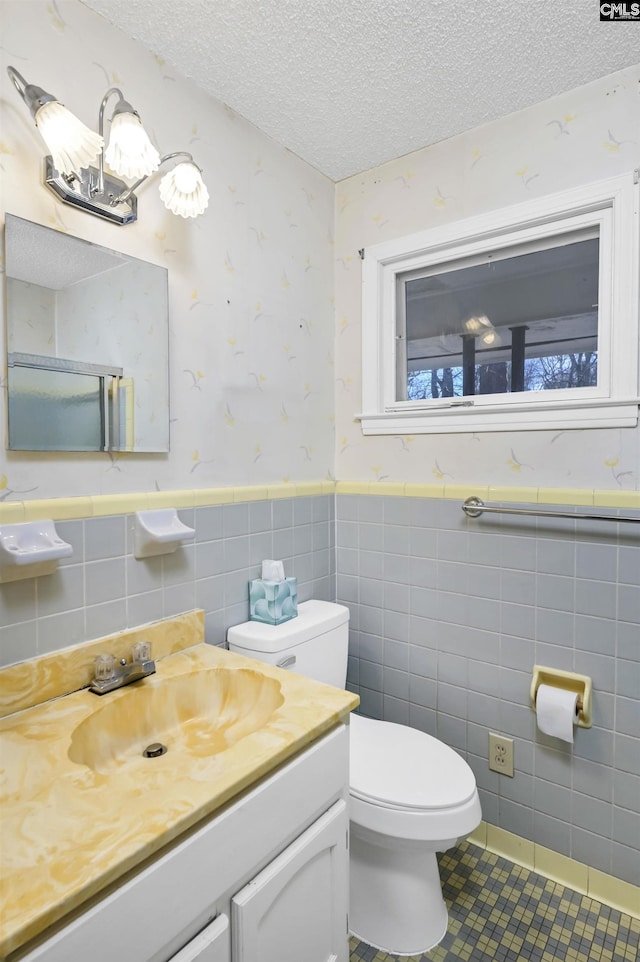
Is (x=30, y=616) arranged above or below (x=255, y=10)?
below

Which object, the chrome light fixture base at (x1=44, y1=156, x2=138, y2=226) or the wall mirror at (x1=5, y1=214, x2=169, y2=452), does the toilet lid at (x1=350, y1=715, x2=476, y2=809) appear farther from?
the chrome light fixture base at (x1=44, y1=156, x2=138, y2=226)

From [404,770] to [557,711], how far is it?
49 cm

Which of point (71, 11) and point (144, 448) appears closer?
point (71, 11)

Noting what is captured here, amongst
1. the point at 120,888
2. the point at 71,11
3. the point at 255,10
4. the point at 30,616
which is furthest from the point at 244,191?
the point at 120,888

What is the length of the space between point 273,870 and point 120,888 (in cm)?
34

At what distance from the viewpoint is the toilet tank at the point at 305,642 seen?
1.51m

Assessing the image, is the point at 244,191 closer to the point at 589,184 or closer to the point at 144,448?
the point at 144,448

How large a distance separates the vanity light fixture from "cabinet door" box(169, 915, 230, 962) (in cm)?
147

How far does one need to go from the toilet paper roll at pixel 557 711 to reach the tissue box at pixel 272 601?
31.4 inches

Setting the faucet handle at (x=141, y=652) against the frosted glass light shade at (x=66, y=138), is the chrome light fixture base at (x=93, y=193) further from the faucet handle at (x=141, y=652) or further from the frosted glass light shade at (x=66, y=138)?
the faucet handle at (x=141, y=652)

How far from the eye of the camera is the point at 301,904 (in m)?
1.03

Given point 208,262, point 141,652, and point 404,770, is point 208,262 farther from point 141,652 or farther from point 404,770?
point 404,770

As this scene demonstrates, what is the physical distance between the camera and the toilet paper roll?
4.87 feet

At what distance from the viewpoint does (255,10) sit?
4.08 feet
